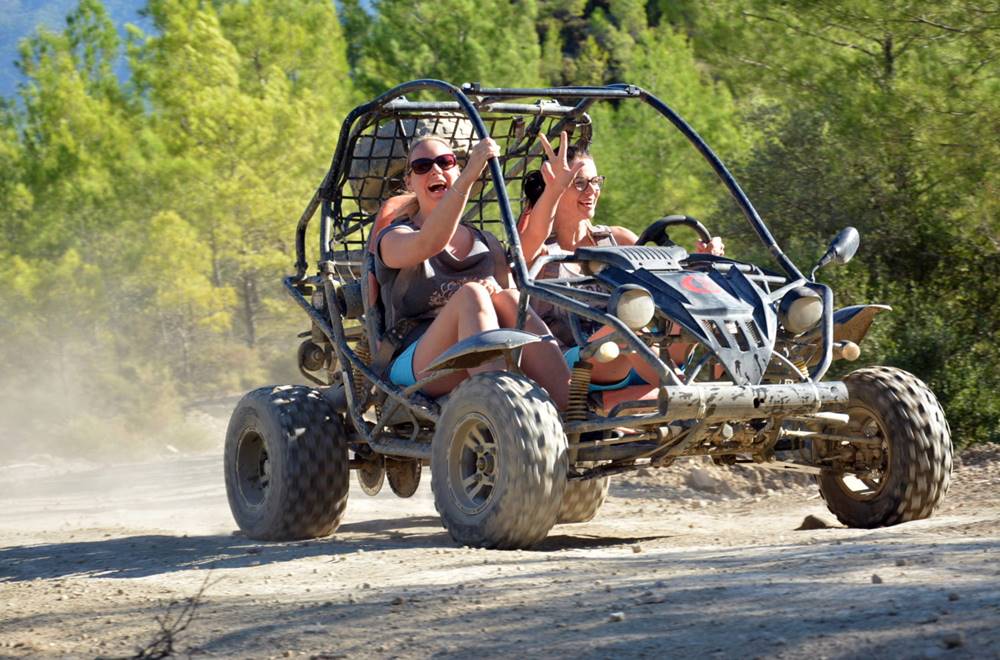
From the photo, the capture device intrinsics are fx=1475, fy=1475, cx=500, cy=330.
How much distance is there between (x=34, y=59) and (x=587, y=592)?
27.4 m

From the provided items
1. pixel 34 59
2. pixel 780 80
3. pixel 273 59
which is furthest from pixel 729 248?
pixel 34 59

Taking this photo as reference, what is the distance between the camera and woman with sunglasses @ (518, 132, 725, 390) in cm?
740

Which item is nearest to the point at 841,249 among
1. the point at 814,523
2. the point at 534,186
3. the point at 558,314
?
the point at 558,314

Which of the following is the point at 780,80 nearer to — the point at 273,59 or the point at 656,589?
the point at 656,589

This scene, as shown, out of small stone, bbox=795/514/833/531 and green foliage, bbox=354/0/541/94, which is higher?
green foliage, bbox=354/0/541/94

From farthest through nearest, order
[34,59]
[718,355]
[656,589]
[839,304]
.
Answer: [34,59] < [839,304] < [718,355] < [656,589]

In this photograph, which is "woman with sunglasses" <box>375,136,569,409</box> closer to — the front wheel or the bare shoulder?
the bare shoulder

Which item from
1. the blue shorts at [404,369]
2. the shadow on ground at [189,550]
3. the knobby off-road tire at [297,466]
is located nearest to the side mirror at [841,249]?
the shadow on ground at [189,550]

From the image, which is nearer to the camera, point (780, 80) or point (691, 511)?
point (691, 511)

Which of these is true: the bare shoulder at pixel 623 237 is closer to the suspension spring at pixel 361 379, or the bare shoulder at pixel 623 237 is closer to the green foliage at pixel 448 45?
the suspension spring at pixel 361 379

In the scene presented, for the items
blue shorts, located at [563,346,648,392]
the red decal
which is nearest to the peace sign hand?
blue shorts, located at [563,346,648,392]

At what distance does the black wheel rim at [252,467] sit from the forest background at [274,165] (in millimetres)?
6154

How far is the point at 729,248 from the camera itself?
51.2 ft

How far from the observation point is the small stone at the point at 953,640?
376cm
